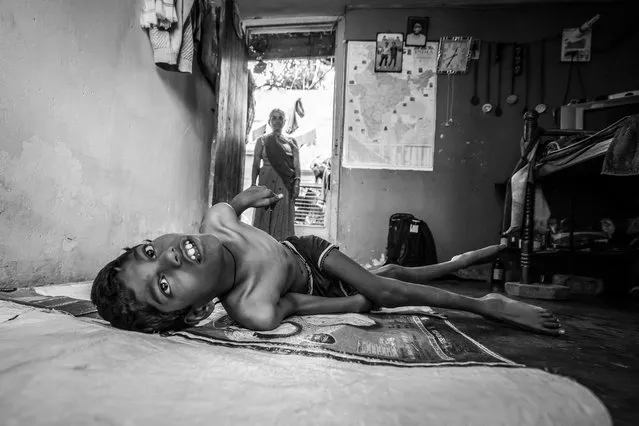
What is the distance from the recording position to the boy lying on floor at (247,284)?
1.21m

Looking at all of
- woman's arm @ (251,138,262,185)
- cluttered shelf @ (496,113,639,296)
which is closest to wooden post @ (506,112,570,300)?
cluttered shelf @ (496,113,639,296)

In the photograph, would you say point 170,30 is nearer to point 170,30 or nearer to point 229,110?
point 170,30

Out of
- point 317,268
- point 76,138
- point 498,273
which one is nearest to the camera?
point 317,268

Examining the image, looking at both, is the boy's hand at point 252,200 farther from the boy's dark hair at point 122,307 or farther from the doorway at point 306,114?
the doorway at point 306,114

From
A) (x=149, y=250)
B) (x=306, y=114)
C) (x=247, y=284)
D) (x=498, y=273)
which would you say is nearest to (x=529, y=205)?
(x=498, y=273)

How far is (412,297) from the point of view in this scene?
1630 millimetres

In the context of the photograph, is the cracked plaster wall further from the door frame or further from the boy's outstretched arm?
the door frame

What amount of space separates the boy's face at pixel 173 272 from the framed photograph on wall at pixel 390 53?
4.13 meters

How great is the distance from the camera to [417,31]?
4.68 meters

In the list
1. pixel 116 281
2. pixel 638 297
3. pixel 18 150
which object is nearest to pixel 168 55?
pixel 18 150

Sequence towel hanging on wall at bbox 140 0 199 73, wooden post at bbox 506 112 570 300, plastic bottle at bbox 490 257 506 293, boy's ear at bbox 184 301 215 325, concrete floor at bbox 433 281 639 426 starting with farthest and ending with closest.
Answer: plastic bottle at bbox 490 257 506 293 → wooden post at bbox 506 112 570 300 → towel hanging on wall at bbox 140 0 199 73 → boy's ear at bbox 184 301 215 325 → concrete floor at bbox 433 281 639 426

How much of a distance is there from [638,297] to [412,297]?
2753 mm

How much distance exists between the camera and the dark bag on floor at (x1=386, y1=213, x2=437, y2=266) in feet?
14.3

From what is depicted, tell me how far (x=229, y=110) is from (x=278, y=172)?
3.83ft
